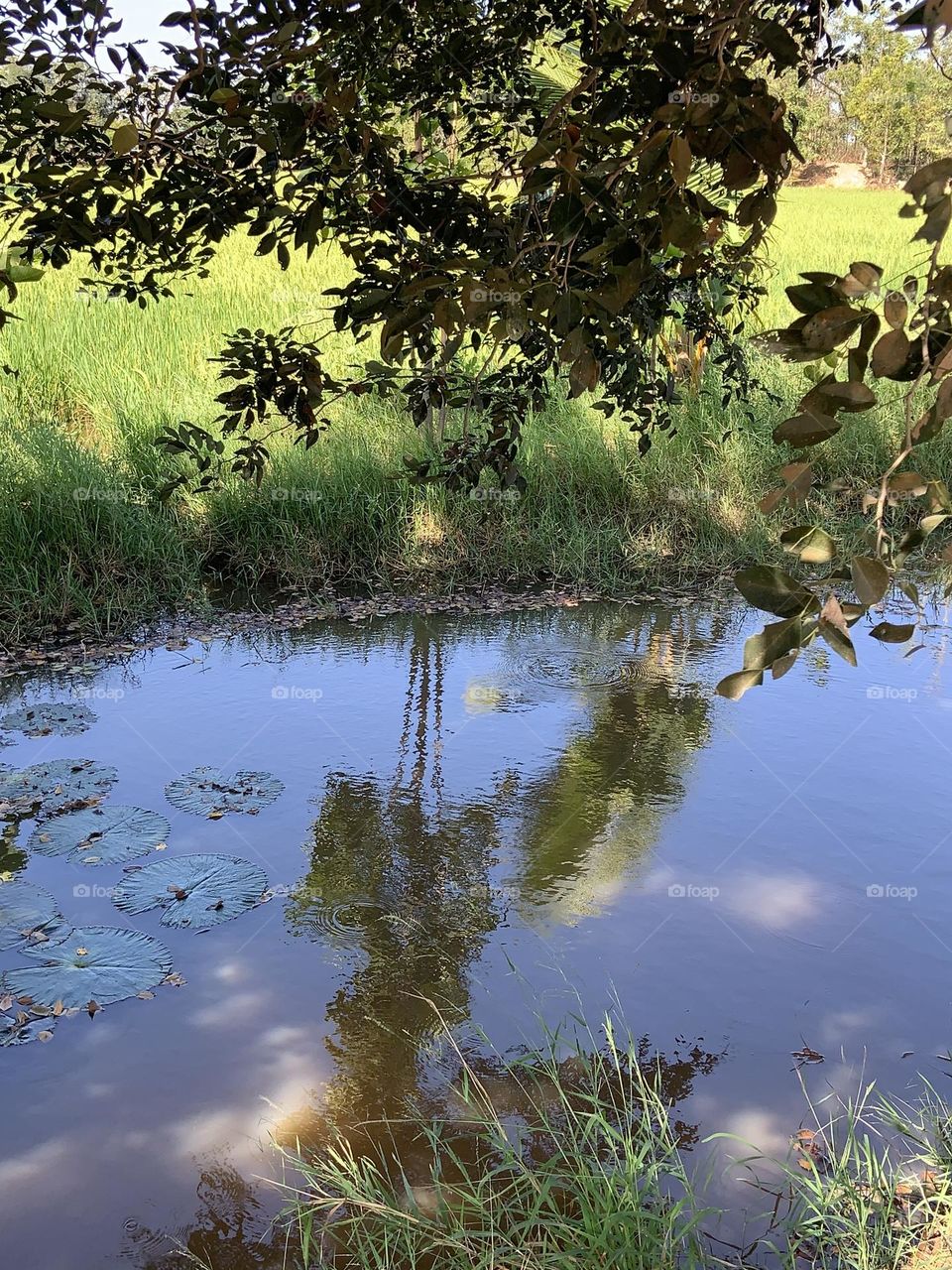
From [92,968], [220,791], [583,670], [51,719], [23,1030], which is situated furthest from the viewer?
[583,670]

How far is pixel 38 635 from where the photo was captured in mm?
5848

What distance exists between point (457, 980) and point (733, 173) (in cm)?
231

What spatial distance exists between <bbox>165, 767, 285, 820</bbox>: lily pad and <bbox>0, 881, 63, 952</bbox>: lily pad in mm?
631

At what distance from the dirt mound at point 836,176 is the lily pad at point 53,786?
43.5 meters

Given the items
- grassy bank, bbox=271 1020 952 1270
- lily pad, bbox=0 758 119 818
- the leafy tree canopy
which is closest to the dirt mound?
lily pad, bbox=0 758 119 818

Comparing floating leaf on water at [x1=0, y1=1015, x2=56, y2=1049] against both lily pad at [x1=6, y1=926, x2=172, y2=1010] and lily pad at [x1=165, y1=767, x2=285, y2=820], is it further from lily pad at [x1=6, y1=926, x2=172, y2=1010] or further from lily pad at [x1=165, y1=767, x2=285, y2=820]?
lily pad at [x1=165, y1=767, x2=285, y2=820]

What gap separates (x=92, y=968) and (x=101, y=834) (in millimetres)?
765

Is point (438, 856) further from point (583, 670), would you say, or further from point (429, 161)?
point (429, 161)

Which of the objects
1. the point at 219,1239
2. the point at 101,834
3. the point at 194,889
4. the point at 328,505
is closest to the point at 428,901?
the point at 194,889

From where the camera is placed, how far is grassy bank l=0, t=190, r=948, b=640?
6.24m

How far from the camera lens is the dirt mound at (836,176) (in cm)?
4293

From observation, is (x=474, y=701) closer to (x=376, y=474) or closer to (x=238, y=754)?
(x=238, y=754)

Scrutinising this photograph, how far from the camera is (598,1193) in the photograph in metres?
2.17

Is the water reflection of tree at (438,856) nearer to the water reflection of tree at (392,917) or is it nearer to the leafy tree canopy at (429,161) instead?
the water reflection of tree at (392,917)
